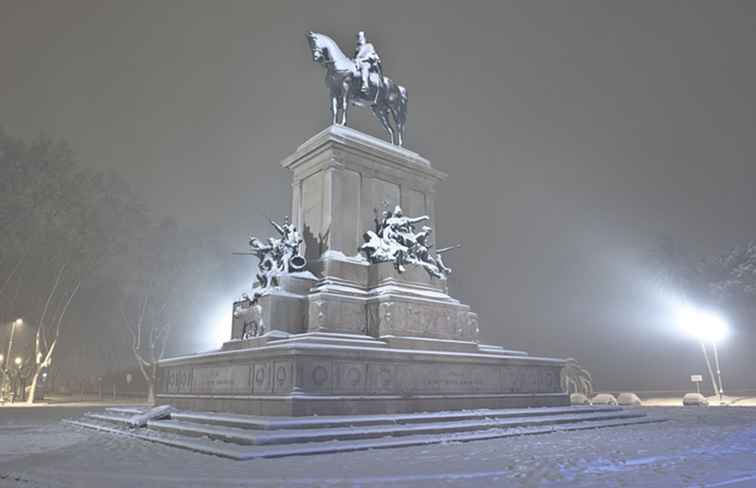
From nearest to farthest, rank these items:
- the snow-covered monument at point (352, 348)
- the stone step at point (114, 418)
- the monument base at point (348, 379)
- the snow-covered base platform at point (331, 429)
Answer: the snow-covered base platform at point (331, 429)
the snow-covered monument at point (352, 348)
the monument base at point (348, 379)
the stone step at point (114, 418)

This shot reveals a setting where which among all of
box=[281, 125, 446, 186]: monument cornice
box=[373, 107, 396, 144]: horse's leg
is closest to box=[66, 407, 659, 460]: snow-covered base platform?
box=[281, 125, 446, 186]: monument cornice

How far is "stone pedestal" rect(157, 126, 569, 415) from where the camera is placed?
1173cm

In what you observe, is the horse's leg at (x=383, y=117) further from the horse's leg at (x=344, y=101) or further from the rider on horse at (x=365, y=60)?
the horse's leg at (x=344, y=101)

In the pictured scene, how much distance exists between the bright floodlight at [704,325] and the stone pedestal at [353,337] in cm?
3193

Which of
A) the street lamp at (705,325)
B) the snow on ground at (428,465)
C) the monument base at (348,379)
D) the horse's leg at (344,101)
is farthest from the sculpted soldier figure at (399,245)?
the street lamp at (705,325)

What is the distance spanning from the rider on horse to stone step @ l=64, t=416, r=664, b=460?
41.7 feet

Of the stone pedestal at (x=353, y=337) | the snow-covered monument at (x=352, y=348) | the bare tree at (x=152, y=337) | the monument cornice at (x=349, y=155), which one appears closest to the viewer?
the snow-covered monument at (x=352, y=348)

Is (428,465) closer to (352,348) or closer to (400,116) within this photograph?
(352,348)

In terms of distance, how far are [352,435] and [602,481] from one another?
471 centimetres

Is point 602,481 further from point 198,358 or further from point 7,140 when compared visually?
point 7,140

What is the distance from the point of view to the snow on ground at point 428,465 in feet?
20.1

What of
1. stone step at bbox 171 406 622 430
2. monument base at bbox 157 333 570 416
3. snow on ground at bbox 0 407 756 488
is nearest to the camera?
snow on ground at bbox 0 407 756 488

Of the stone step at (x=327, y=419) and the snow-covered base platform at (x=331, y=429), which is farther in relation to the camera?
the stone step at (x=327, y=419)

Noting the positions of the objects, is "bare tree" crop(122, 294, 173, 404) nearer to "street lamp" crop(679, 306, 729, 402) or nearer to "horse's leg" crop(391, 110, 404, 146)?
"horse's leg" crop(391, 110, 404, 146)
